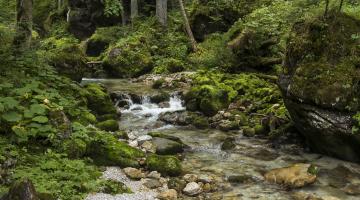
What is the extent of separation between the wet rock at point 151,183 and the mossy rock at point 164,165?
0.48 m

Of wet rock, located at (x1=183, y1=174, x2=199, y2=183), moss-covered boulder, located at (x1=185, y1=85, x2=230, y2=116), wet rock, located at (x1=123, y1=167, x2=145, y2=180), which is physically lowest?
wet rock, located at (x1=183, y1=174, x2=199, y2=183)

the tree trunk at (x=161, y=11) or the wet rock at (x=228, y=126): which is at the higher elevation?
the tree trunk at (x=161, y=11)

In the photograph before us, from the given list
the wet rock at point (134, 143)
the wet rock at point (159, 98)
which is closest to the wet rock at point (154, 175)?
the wet rock at point (134, 143)

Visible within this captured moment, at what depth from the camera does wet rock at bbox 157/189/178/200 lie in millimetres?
7084

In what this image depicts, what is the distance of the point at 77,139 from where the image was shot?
7.90m

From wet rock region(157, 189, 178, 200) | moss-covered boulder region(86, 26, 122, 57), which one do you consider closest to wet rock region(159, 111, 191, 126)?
wet rock region(157, 189, 178, 200)

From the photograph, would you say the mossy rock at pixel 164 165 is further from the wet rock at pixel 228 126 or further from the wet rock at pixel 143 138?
the wet rock at pixel 228 126

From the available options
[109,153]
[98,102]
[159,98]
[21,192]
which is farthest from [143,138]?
[21,192]

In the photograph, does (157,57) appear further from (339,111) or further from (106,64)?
(339,111)

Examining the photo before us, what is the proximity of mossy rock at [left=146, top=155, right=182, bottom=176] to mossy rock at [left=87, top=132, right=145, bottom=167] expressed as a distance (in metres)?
0.30

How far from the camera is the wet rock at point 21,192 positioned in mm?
5176

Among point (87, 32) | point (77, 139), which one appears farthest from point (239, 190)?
point (87, 32)

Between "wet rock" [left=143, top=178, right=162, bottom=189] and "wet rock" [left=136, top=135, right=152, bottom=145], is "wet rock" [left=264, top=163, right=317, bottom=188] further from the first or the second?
"wet rock" [left=136, top=135, right=152, bottom=145]

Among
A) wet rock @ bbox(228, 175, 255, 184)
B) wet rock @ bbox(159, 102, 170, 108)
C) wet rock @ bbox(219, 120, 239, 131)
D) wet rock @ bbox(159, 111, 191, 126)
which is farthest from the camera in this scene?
wet rock @ bbox(159, 102, 170, 108)
